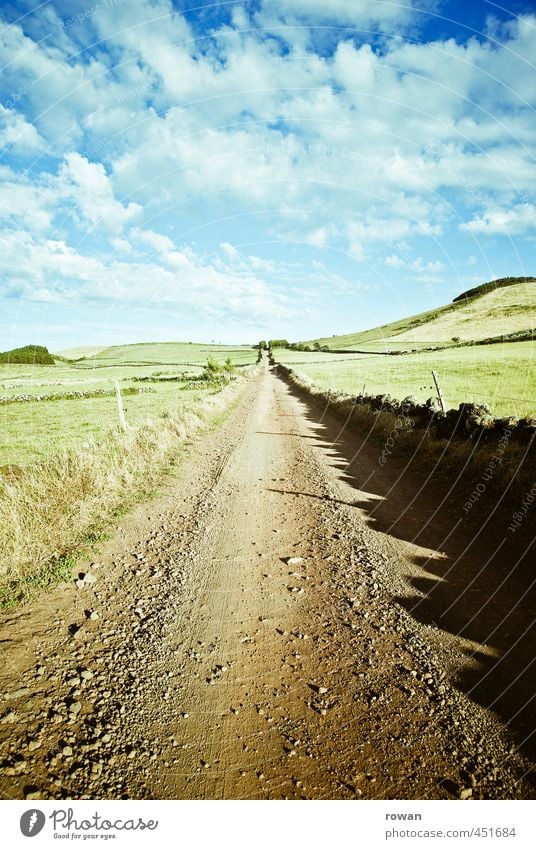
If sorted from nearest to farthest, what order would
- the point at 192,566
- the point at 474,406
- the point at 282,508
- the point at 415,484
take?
1. the point at 192,566
2. the point at 282,508
3. the point at 415,484
4. the point at 474,406

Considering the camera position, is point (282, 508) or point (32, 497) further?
point (282, 508)

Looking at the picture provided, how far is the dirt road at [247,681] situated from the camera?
2867 millimetres

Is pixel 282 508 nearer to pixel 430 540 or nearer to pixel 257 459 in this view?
pixel 430 540

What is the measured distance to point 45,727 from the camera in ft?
10.5

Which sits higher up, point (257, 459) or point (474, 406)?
point (474, 406)

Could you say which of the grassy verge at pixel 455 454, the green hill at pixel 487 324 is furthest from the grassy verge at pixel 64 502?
the green hill at pixel 487 324

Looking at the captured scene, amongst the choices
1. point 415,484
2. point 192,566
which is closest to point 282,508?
point 192,566

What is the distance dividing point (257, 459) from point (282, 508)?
4199mm

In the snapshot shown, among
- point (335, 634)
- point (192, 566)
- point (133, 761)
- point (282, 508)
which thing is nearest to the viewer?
point (133, 761)

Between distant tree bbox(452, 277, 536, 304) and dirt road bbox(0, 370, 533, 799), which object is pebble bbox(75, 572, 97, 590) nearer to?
dirt road bbox(0, 370, 533, 799)
